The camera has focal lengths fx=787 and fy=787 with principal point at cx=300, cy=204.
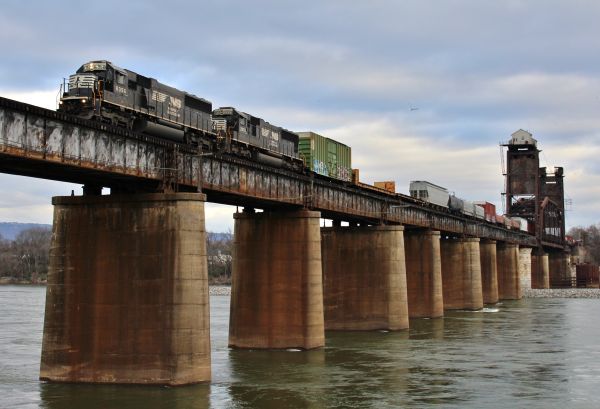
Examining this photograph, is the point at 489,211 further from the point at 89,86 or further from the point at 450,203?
the point at 89,86

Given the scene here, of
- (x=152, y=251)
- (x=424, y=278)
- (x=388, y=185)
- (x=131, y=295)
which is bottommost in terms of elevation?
(x=131, y=295)

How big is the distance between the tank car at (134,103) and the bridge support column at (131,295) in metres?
4.04

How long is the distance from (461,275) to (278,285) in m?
44.2

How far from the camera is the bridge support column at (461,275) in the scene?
83750mm

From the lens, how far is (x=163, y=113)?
A: 38.9m

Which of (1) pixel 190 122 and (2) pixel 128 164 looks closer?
(2) pixel 128 164

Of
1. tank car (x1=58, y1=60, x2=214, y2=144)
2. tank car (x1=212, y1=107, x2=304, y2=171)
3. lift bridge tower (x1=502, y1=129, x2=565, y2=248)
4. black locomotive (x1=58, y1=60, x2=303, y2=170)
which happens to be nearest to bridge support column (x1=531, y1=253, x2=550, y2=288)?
lift bridge tower (x1=502, y1=129, x2=565, y2=248)

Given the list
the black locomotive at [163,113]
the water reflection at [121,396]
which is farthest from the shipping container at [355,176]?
the water reflection at [121,396]

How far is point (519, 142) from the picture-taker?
139 meters

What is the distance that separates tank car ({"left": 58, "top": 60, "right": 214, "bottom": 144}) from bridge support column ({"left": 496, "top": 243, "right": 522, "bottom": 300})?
3086 inches

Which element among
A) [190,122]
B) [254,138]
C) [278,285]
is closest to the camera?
[190,122]

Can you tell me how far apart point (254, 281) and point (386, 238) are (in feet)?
56.9

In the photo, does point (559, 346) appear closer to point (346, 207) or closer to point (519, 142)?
point (346, 207)

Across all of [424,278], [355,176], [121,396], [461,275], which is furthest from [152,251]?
[461,275]
